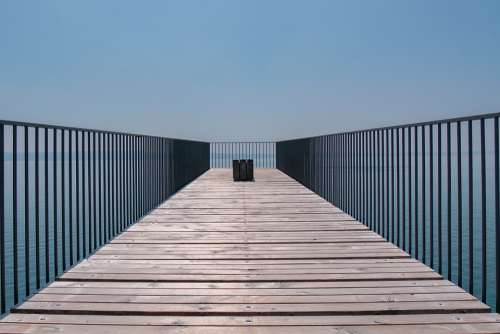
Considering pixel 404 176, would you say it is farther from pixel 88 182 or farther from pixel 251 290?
pixel 88 182

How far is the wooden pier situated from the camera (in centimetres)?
220

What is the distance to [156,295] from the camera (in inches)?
102

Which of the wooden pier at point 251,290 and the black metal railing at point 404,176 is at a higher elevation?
the black metal railing at point 404,176

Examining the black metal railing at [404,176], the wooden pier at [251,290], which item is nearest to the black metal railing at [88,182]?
the wooden pier at [251,290]

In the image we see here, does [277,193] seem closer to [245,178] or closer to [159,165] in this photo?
[159,165]

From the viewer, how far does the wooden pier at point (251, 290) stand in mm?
2201

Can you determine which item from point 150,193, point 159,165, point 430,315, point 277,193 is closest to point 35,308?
point 430,315

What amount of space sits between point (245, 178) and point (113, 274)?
808cm

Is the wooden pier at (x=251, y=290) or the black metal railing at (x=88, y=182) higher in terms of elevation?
the black metal railing at (x=88, y=182)

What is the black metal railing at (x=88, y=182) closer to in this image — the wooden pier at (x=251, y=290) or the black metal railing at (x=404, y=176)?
the wooden pier at (x=251, y=290)

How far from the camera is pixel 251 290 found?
2652 mm

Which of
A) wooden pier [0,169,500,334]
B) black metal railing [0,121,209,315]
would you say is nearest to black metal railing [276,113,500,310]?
wooden pier [0,169,500,334]

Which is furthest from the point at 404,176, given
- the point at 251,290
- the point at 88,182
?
the point at 88,182

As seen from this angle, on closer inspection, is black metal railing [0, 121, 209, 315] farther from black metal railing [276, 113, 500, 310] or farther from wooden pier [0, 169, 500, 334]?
black metal railing [276, 113, 500, 310]
